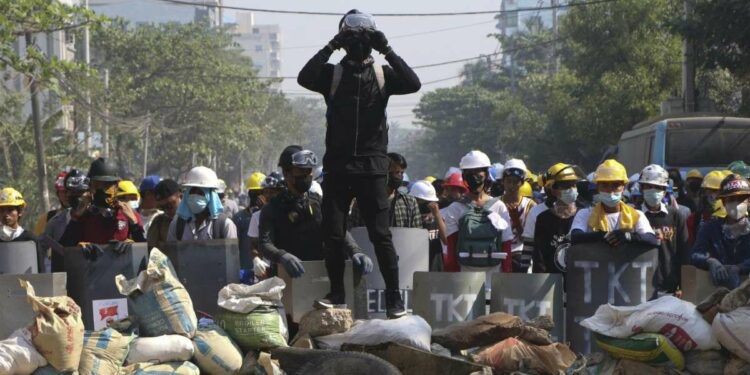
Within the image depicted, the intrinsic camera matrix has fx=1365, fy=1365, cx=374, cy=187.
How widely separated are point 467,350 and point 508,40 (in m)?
83.7

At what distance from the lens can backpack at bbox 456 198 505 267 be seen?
8.91m

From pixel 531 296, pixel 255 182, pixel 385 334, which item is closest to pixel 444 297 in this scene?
pixel 531 296

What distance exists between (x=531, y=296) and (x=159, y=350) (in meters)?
2.12

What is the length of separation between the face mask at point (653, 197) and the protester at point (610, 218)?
146 centimetres

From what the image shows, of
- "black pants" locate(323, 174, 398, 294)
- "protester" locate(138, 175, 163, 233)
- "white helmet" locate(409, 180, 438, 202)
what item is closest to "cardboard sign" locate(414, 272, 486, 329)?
"black pants" locate(323, 174, 398, 294)

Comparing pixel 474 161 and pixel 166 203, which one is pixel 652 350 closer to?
pixel 474 161

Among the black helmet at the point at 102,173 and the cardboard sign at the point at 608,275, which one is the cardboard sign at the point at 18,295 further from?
the cardboard sign at the point at 608,275

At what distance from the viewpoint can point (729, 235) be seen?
26.8ft

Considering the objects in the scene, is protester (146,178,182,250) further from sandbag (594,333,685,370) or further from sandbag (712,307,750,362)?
sandbag (712,307,750,362)

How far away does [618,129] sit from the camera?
136ft

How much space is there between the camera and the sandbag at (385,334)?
7062 millimetres

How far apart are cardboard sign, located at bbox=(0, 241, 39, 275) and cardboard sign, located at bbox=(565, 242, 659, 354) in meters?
3.18

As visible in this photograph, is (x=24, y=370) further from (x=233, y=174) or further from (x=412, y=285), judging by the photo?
(x=233, y=174)

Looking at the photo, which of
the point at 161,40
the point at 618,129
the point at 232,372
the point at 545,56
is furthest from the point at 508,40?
the point at 232,372
